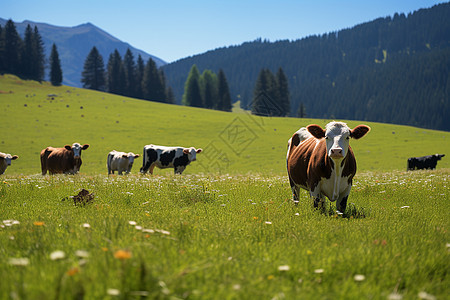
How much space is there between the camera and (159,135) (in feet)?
139

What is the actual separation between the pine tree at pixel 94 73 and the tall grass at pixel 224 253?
99.2 metres

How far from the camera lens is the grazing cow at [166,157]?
66.0ft

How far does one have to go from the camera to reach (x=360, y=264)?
10.7ft

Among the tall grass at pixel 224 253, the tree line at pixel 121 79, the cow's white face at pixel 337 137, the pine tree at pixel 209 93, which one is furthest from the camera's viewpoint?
the pine tree at pixel 209 93

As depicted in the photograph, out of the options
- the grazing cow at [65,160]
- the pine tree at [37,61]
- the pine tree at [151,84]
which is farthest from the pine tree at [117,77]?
the grazing cow at [65,160]

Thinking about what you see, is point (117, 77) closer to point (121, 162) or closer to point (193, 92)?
point (193, 92)

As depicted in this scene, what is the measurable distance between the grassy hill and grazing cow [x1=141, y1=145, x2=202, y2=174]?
203 inches

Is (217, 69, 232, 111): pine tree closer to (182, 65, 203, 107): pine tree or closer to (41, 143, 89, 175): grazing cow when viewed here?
(182, 65, 203, 107): pine tree

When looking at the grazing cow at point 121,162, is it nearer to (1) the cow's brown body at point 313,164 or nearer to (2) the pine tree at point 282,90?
(1) the cow's brown body at point 313,164

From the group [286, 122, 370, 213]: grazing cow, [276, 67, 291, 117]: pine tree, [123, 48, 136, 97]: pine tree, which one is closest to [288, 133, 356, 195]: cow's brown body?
[286, 122, 370, 213]: grazing cow

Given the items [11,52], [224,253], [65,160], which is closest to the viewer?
[224,253]

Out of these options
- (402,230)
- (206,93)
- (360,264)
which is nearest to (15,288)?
(360,264)

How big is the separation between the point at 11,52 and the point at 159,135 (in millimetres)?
63312

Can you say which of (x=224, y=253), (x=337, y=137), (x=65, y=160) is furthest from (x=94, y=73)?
(x=224, y=253)
